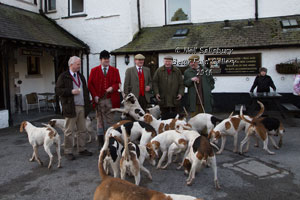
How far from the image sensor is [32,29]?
11086mm

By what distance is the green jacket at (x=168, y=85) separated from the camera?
6.36 meters

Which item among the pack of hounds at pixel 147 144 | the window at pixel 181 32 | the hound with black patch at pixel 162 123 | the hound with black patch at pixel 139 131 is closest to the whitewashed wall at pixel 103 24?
the window at pixel 181 32

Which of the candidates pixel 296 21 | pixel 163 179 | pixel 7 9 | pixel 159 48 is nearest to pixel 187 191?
pixel 163 179

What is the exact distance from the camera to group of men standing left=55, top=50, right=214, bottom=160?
5.13 meters

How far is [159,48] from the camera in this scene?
1127 centimetres

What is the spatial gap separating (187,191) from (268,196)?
43.6 inches

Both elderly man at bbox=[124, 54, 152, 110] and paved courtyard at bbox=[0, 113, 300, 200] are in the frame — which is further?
elderly man at bbox=[124, 54, 152, 110]

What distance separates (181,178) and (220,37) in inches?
310

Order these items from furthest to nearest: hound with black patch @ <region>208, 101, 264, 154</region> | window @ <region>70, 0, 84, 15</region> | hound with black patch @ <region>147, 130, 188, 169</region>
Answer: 1. window @ <region>70, 0, 84, 15</region>
2. hound with black patch @ <region>208, 101, 264, 154</region>
3. hound with black patch @ <region>147, 130, 188, 169</region>

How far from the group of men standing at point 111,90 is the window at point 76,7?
Result: 9.29 meters

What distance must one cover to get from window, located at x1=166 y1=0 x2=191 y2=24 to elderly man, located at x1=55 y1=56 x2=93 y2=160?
858 centimetres

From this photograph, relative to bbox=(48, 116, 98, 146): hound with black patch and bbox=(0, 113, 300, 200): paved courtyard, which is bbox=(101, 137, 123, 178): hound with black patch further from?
bbox=(48, 116, 98, 146): hound with black patch

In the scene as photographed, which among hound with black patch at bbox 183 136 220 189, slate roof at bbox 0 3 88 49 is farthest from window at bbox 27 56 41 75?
hound with black patch at bbox 183 136 220 189

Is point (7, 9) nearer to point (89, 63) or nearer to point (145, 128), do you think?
point (89, 63)
